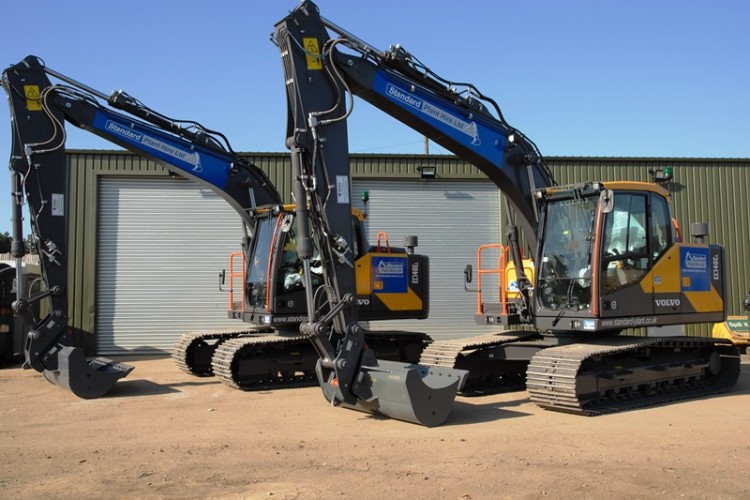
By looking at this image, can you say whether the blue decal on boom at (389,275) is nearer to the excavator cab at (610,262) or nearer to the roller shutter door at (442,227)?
the excavator cab at (610,262)

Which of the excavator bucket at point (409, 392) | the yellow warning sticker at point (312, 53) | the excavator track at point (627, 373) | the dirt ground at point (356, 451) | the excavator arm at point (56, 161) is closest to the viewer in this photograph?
the dirt ground at point (356, 451)

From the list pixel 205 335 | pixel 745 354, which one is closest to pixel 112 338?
pixel 205 335

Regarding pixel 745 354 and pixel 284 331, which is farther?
pixel 745 354

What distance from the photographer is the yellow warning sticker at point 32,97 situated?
12859mm

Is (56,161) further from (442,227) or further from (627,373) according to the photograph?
(442,227)

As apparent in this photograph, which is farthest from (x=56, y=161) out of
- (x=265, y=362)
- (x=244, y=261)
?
(x=265, y=362)

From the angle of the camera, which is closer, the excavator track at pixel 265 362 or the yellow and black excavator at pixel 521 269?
the yellow and black excavator at pixel 521 269

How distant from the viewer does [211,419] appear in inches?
385

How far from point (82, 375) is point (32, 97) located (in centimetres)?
495

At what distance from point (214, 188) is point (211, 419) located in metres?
6.00

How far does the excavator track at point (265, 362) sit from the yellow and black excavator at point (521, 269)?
212 cm

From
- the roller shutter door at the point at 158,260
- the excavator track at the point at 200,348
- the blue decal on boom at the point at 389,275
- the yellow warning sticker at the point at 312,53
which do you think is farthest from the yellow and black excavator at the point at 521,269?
the roller shutter door at the point at 158,260

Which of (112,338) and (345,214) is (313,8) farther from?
(112,338)

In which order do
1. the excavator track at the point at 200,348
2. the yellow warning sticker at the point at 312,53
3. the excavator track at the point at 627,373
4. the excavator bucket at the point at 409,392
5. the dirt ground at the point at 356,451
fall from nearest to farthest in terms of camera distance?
the dirt ground at the point at 356,451, the excavator bucket at the point at 409,392, the excavator track at the point at 627,373, the yellow warning sticker at the point at 312,53, the excavator track at the point at 200,348
